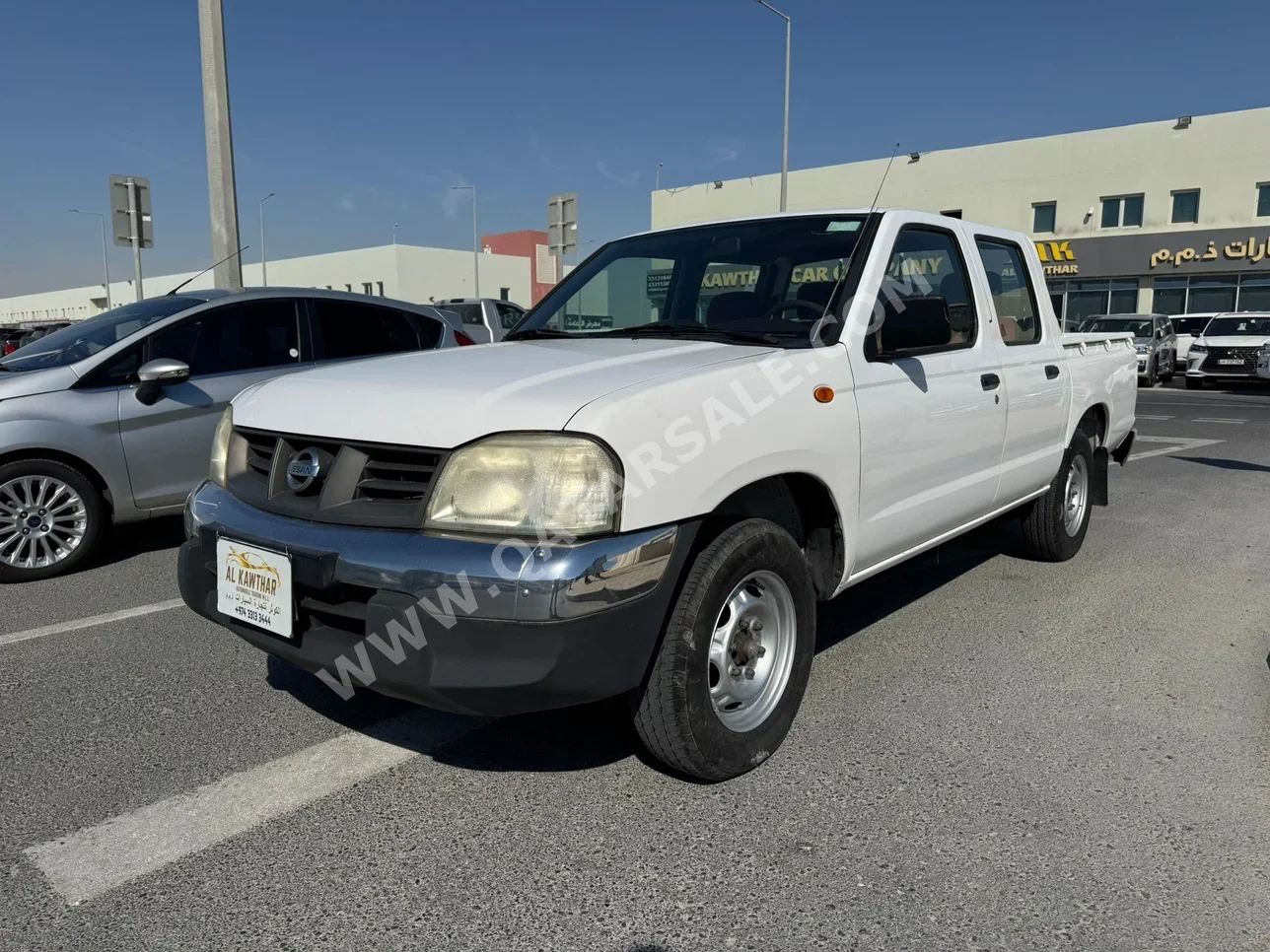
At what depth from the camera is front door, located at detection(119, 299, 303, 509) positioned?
216 inches

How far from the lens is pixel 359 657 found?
8.09 feet

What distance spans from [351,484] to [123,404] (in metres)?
3.55

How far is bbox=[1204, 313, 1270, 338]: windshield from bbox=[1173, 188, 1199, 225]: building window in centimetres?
996

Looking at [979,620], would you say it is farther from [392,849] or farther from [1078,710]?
[392,849]

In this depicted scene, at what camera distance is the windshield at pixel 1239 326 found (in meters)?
22.7

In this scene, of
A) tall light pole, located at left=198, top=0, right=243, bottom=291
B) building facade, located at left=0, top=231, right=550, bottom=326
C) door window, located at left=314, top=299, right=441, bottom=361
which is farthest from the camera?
building facade, located at left=0, top=231, right=550, bottom=326

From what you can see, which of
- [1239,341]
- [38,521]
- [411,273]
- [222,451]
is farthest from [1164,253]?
[411,273]

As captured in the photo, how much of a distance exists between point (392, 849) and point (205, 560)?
106 centimetres

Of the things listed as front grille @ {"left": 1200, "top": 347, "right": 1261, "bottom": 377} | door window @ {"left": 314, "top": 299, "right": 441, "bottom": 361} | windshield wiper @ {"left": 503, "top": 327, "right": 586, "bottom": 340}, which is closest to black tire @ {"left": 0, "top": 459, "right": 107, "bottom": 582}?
door window @ {"left": 314, "top": 299, "right": 441, "bottom": 361}

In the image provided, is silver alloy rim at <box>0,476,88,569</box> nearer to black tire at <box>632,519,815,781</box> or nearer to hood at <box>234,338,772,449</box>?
hood at <box>234,338,772,449</box>

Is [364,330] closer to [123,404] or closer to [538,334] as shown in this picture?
[123,404]

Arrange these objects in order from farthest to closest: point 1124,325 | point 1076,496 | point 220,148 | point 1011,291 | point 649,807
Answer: point 1124,325 < point 220,148 < point 1076,496 < point 1011,291 < point 649,807

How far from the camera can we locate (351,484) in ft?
8.58

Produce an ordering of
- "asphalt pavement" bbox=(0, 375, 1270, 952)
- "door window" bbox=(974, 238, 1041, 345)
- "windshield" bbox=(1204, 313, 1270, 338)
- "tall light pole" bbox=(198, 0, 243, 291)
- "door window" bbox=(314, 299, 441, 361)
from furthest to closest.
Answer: "windshield" bbox=(1204, 313, 1270, 338), "tall light pole" bbox=(198, 0, 243, 291), "door window" bbox=(314, 299, 441, 361), "door window" bbox=(974, 238, 1041, 345), "asphalt pavement" bbox=(0, 375, 1270, 952)
